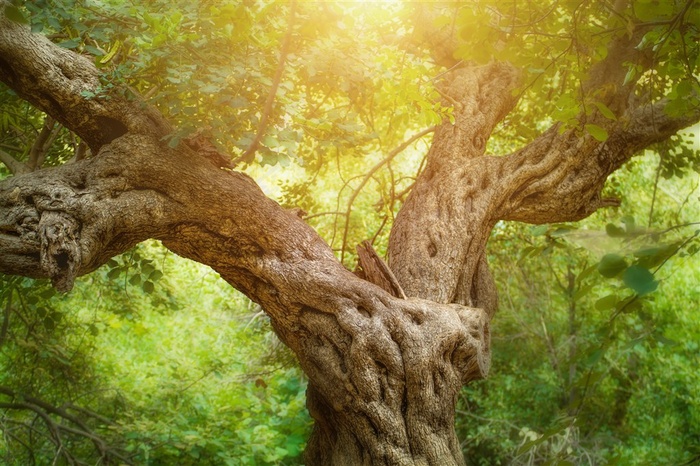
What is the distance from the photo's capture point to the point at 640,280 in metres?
1.04

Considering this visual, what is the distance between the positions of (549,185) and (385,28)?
5.50 feet

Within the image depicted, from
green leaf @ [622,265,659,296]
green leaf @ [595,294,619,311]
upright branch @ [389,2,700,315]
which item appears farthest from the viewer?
upright branch @ [389,2,700,315]

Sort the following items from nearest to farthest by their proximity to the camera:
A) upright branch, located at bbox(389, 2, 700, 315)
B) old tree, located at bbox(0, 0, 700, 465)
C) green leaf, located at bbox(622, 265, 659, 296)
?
1. green leaf, located at bbox(622, 265, 659, 296)
2. old tree, located at bbox(0, 0, 700, 465)
3. upright branch, located at bbox(389, 2, 700, 315)

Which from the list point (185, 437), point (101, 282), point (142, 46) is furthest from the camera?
point (101, 282)

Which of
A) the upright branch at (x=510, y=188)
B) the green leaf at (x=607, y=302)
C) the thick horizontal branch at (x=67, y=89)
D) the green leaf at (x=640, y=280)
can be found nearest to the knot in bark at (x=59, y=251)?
the thick horizontal branch at (x=67, y=89)

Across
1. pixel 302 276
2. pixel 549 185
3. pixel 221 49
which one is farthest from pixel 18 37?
pixel 549 185

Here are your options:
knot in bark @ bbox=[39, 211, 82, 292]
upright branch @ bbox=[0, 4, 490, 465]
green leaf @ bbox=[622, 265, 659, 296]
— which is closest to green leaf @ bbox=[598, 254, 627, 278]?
green leaf @ bbox=[622, 265, 659, 296]

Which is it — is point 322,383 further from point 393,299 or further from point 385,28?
point 385,28

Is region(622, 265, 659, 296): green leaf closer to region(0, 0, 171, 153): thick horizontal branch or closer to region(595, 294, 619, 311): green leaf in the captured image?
region(595, 294, 619, 311): green leaf

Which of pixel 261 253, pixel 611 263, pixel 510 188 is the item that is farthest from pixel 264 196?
pixel 611 263

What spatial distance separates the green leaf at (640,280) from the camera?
40.3 inches

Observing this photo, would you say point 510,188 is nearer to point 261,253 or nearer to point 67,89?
point 261,253

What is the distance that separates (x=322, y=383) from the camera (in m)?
2.73

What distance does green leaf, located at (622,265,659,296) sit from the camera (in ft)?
3.36
